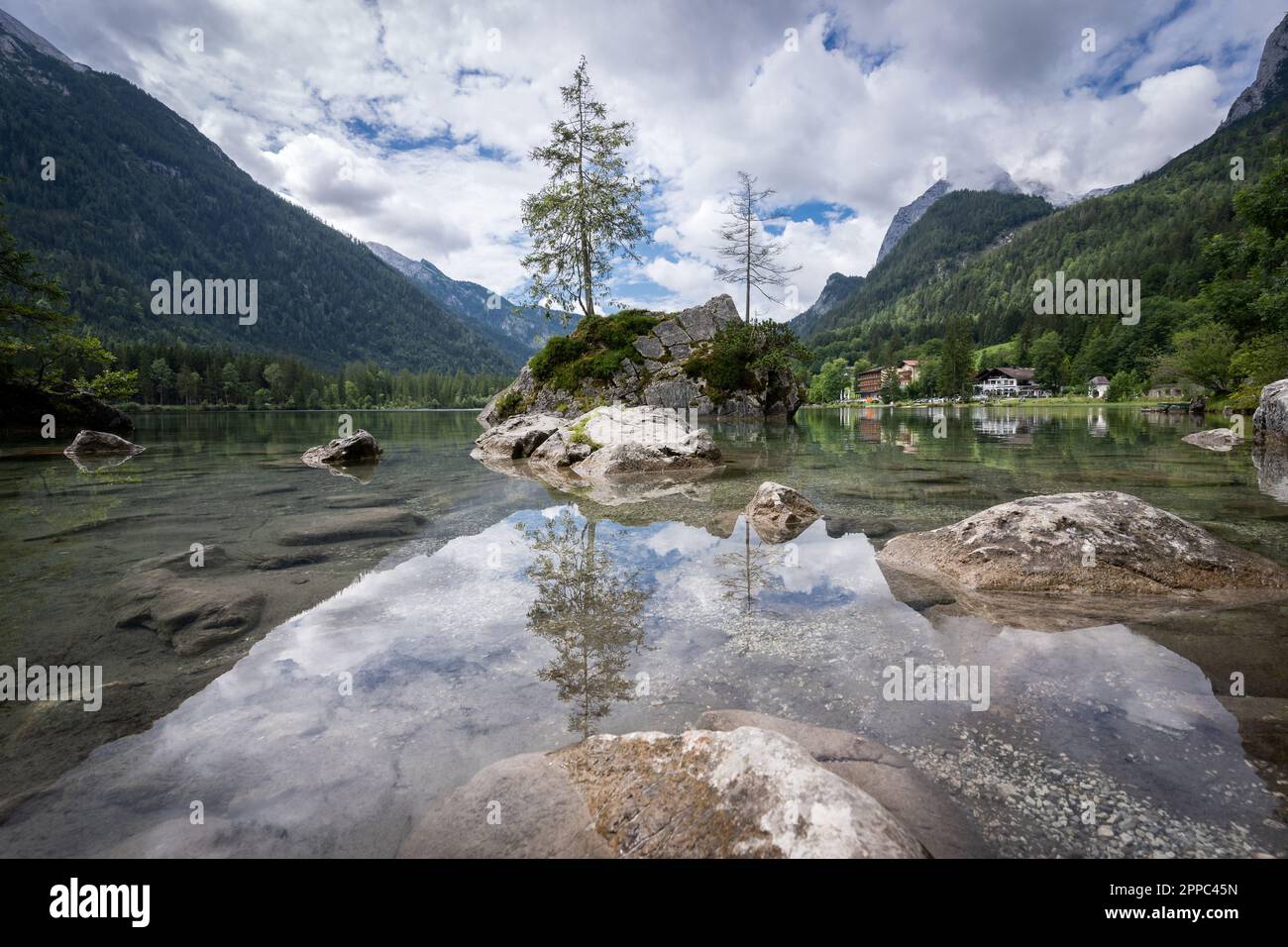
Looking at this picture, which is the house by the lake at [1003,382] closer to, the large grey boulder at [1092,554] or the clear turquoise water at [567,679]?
the clear turquoise water at [567,679]

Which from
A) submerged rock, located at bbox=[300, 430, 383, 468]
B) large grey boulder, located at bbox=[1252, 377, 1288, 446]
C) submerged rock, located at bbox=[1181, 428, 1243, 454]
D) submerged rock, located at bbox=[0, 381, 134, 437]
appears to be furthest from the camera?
submerged rock, located at bbox=[0, 381, 134, 437]

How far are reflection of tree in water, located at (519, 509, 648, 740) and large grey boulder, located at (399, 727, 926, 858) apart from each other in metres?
0.59

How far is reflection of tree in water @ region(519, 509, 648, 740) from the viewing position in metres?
3.90

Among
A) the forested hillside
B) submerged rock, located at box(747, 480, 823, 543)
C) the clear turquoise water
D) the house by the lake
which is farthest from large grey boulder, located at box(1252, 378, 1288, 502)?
the house by the lake

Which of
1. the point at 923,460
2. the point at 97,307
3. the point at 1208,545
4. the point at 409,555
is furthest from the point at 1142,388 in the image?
the point at 97,307

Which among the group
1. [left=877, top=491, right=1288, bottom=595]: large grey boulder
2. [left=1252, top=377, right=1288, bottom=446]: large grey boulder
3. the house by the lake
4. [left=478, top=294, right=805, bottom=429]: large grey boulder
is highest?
the house by the lake

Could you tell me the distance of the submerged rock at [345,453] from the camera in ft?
61.1

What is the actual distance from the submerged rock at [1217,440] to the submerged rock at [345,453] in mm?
30061

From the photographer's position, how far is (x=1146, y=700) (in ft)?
11.8

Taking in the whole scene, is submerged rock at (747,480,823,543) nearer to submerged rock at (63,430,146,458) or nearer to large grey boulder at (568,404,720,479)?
large grey boulder at (568,404,720,479)

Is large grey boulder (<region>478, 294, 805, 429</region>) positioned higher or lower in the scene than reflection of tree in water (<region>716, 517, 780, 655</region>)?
higher

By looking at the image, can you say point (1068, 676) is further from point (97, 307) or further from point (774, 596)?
point (97, 307)

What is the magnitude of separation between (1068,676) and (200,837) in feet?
17.5
